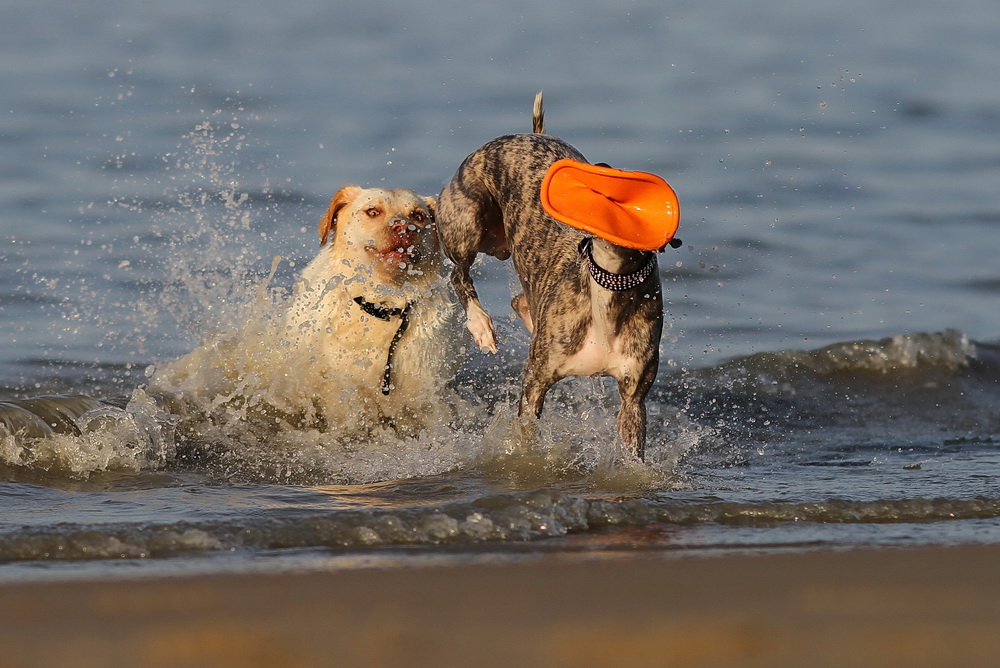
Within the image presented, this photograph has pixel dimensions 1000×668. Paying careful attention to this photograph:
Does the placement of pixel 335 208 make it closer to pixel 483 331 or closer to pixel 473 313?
pixel 473 313

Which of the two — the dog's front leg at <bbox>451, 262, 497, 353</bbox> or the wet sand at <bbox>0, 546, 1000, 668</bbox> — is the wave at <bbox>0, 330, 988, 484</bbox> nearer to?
the dog's front leg at <bbox>451, 262, 497, 353</bbox>

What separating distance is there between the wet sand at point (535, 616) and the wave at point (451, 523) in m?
0.50

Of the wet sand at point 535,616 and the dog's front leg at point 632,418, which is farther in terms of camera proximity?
the dog's front leg at point 632,418

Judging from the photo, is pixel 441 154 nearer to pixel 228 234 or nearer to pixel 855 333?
pixel 228 234

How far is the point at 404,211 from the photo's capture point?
6719mm

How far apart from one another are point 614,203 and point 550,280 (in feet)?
3.06

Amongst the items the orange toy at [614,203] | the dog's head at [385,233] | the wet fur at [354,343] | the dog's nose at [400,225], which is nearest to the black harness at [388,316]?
the wet fur at [354,343]

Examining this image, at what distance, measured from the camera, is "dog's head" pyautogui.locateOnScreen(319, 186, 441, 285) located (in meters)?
6.70

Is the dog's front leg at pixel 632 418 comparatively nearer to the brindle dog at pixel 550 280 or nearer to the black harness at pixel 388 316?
the brindle dog at pixel 550 280

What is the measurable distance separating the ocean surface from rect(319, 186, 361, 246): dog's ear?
400mm

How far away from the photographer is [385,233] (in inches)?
263

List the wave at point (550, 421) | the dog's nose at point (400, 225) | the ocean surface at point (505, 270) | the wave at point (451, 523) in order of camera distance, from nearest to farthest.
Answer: the wave at point (451, 523) < the ocean surface at point (505, 270) < the wave at point (550, 421) < the dog's nose at point (400, 225)

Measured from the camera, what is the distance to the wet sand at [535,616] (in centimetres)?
313

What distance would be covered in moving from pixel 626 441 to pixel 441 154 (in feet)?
27.1
